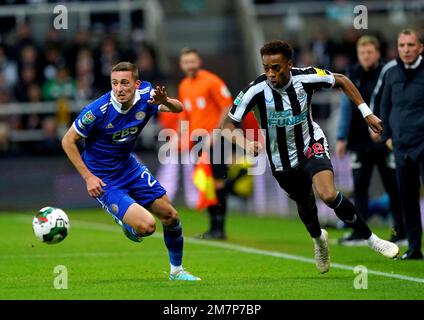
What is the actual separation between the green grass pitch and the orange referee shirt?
5.23 ft

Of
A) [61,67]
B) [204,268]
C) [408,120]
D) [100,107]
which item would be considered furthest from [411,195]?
[61,67]

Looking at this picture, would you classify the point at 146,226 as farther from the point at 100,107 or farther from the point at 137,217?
the point at 100,107

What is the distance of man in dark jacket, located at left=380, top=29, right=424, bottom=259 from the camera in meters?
11.5

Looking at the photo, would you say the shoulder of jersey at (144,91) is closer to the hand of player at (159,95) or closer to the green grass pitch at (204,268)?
the hand of player at (159,95)

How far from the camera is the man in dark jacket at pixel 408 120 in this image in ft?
37.6

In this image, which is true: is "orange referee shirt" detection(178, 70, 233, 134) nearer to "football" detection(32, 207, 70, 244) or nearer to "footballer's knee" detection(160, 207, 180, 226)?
"football" detection(32, 207, 70, 244)

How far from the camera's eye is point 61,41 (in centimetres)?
2242

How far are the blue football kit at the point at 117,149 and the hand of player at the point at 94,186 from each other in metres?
0.32

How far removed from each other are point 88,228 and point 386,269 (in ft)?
22.5

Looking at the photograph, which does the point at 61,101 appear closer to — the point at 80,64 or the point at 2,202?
the point at 80,64

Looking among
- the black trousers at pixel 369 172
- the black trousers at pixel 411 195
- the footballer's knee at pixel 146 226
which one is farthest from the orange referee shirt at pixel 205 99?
the footballer's knee at pixel 146 226

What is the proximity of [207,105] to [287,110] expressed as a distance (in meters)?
5.02
